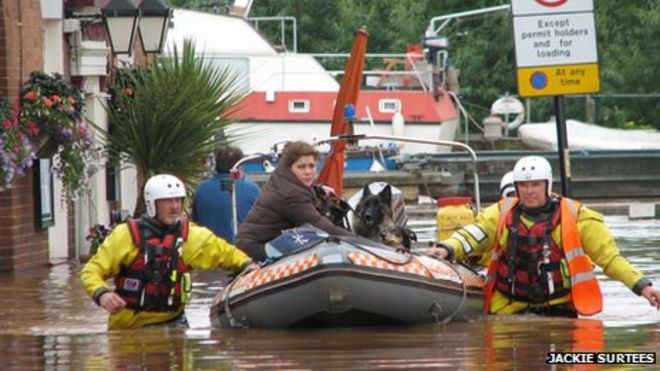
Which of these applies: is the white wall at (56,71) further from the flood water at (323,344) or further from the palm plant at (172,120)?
the flood water at (323,344)

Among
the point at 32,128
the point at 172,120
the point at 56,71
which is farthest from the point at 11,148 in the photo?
the point at 56,71

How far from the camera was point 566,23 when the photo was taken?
56.0ft

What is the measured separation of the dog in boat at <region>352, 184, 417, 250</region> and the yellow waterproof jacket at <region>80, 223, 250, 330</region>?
185 centimetres

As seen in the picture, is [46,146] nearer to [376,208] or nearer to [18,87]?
[18,87]

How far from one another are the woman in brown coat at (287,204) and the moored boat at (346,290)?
0.64 m

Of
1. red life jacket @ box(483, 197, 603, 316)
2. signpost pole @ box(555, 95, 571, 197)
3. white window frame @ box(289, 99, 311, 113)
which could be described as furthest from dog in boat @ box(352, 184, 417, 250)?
white window frame @ box(289, 99, 311, 113)

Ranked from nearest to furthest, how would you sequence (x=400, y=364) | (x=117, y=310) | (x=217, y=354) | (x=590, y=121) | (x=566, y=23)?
(x=400, y=364) → (x=217, y=354) → (x=117, y=310) → (x=566, y=23) → (x=590, y=121)

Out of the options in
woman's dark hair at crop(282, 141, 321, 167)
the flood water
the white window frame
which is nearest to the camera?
the flood water

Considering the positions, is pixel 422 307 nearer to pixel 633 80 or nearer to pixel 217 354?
pixel 217 354

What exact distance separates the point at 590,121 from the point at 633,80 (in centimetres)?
274

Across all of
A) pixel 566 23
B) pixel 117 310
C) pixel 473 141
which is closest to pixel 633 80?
pixel 473 141

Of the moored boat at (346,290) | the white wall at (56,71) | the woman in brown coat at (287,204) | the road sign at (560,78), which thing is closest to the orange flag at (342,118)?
the road sign at (560,78)

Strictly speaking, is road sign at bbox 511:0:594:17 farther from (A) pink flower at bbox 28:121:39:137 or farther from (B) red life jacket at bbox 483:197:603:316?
(A) pink flower at bbox 28:121:39:137

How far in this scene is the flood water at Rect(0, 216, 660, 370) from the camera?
473 inches
